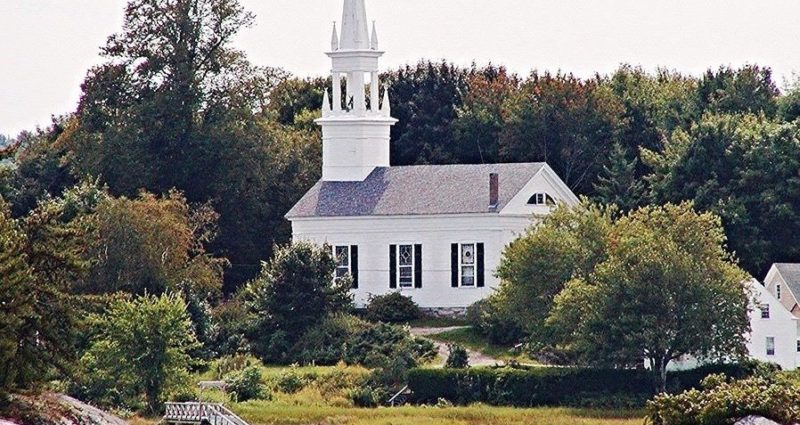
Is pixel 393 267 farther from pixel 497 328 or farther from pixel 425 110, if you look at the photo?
pixel 425 110

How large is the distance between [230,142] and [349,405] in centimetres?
2380

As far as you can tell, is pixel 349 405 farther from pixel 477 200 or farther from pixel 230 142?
pixel 230 142

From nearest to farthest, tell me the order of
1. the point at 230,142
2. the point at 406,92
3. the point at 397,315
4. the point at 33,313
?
the point at 33,313 < the point at 397,315 < the point at 230,142 < the point at 406,92

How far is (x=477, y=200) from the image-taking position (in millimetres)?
103875

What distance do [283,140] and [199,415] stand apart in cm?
3092

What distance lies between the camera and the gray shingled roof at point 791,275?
9800cm

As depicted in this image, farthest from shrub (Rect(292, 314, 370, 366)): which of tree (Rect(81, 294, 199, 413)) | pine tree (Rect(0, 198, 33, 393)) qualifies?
pine tree (Rect(0, 198, 33, 393))

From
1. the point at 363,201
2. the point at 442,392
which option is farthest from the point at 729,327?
the point at 363,201

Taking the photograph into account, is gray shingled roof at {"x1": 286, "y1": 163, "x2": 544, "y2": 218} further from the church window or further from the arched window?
the church window

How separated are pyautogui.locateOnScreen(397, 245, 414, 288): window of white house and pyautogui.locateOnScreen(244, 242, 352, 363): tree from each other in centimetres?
473

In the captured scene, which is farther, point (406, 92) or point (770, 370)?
point (406, 92)

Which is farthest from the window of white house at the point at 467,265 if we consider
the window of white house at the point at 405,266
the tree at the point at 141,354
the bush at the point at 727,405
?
the bush at the point at 727,405

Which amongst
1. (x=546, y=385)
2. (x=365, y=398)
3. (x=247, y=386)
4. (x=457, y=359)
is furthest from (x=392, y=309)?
(x=546, y=385)

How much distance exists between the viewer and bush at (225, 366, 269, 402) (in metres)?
90.2
